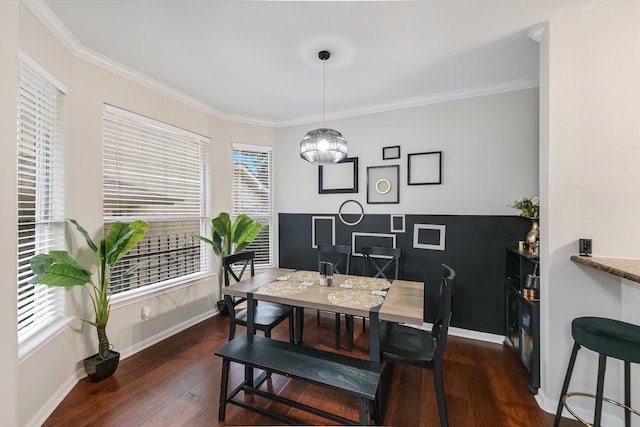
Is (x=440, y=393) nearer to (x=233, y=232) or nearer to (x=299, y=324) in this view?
(x=299, y=324)

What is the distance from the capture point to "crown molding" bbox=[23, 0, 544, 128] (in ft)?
6.27

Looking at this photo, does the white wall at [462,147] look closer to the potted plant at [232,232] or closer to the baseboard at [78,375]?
the potted plant at [232,232]

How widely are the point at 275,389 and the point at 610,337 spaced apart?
218 centimetres

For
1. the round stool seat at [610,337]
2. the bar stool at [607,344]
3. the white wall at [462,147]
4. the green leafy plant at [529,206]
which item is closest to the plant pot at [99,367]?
the white wall at [462,147]

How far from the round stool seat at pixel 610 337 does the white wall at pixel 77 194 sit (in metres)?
2.77

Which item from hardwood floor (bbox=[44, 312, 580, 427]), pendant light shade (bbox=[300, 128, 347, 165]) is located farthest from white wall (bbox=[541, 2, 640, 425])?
pendant light shade (bbox=[300, 128, 347, 165])

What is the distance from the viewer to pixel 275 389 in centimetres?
212

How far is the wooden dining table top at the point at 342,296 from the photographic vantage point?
175cm

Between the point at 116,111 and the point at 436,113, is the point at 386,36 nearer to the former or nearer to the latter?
the point at 436,113

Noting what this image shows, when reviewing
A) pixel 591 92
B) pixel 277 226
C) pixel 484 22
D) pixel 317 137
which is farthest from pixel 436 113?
pixel 277 226

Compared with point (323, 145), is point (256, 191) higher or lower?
lower

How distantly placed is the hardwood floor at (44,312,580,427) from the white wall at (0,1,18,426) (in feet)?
3.40

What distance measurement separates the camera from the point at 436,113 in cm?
320

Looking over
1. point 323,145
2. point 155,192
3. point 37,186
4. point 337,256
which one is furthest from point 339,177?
point 37,186
